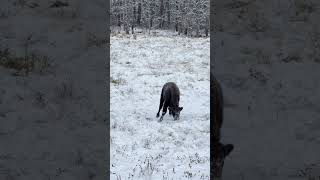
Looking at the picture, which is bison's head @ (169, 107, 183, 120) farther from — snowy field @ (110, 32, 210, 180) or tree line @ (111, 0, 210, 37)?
tree line @ (111, 0, 210, 37)

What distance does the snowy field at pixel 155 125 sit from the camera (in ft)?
21.9

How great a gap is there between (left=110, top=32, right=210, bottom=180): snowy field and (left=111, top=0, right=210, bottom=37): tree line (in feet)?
98.1

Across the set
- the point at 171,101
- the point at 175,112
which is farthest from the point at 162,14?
the point at 175,112

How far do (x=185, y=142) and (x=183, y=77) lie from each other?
7911 millimetres

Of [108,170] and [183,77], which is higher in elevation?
[183,77]

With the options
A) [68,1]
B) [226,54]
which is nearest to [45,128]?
[226,54]

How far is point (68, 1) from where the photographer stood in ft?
49.7

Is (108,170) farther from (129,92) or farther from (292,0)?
(292,0)

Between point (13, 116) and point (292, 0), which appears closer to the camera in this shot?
point (13, 116)

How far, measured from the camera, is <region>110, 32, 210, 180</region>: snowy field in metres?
6.68

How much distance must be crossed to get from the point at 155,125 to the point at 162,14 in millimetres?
48481

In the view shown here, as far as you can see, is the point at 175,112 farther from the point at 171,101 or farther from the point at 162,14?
the point at 162,14

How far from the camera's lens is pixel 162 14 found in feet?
188

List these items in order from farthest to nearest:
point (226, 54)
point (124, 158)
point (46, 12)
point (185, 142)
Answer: point (46, 12) → point (226, 54) → point (185, 142) → point (124, 158)
